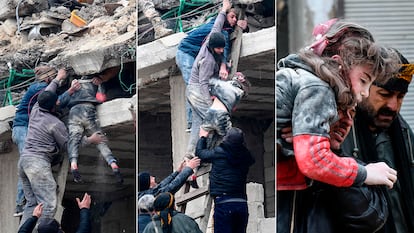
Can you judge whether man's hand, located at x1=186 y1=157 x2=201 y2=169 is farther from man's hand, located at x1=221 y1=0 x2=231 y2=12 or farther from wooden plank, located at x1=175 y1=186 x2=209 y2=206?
man's hand, located at x1=221 y1=0 x2=231 y2=12

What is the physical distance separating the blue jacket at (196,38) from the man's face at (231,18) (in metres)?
0.02

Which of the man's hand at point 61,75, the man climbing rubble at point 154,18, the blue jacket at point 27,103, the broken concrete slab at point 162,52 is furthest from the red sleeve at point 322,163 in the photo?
the blue jacket at point 27,103

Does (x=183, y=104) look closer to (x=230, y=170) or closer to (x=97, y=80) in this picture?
(x=230, y=170)

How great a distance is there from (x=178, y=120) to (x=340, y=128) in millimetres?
932

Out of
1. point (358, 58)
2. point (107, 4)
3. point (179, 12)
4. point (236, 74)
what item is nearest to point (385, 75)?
point (358, 58)

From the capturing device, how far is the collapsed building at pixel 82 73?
5.83m

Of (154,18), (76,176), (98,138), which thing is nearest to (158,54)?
(154,18)

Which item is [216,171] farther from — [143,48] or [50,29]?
[50,29]

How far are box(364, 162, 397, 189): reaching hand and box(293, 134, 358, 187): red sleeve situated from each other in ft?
0.25

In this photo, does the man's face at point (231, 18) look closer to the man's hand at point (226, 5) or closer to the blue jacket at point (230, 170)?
the man's hand at point (226, 5)

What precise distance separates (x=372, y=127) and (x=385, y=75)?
284 millimetres

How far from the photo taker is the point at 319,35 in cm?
500

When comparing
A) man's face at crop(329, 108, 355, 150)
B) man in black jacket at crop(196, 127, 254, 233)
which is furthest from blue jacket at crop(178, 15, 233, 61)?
man's face at crop(329, 108, 355, 150)

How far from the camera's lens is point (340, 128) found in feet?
16.2
